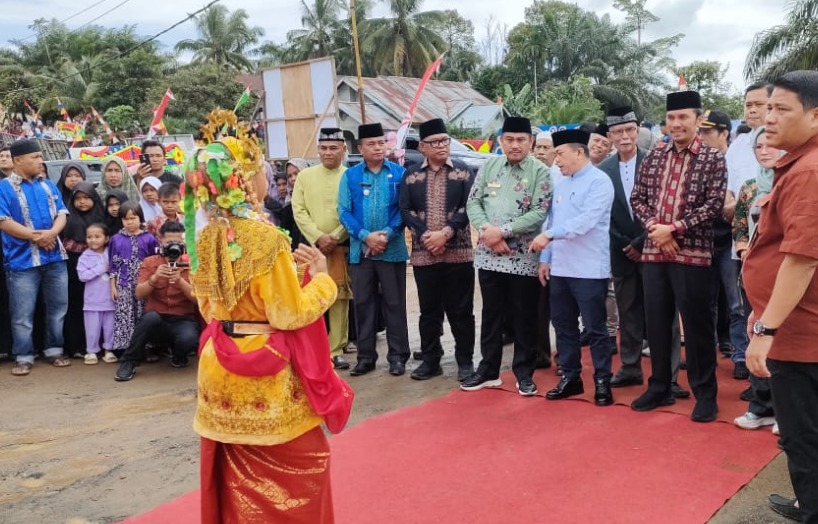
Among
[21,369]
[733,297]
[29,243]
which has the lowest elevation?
[21,369]

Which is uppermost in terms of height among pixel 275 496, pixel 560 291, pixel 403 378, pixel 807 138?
pixel 807 138

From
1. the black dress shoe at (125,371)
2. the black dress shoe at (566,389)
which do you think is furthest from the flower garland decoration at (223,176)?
the black dress shoe at (125,371)

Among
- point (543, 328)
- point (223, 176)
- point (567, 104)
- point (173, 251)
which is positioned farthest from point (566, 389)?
point (567, 104)

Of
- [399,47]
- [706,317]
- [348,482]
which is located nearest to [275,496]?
[348,482]

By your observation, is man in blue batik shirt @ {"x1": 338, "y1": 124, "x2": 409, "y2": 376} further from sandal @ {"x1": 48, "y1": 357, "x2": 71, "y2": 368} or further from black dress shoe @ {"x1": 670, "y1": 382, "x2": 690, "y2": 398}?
sandal @ {"x1": 48, "y1": 357, "x2": 71, "y2": 368}

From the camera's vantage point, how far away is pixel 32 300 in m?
6.30

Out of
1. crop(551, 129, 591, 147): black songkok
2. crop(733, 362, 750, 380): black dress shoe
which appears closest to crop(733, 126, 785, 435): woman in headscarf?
crop(733, 362, 750, 380): black dress shoe

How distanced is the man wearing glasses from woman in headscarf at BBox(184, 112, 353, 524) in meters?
2.68

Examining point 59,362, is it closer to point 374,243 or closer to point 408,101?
point 374,243

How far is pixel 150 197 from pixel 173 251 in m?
1.05

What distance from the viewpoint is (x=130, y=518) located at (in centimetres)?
355

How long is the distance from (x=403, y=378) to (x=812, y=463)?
11.3 ft

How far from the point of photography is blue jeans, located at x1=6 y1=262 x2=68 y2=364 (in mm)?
6250

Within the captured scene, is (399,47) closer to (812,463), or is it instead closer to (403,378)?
(403,378)
